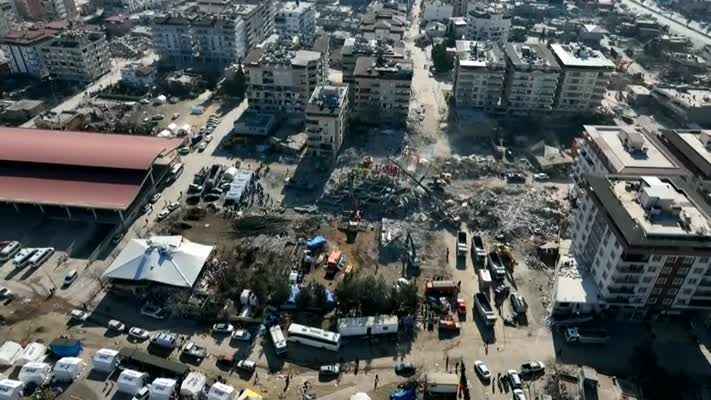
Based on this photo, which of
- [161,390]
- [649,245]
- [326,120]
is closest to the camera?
[161,390]

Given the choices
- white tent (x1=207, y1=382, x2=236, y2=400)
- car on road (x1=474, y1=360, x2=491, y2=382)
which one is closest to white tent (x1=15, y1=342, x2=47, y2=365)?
white tent (x1=207, y1=382, x2=236, y2=400)

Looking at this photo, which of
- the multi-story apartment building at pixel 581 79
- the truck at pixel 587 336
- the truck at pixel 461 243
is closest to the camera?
the truck at pixel 587 336

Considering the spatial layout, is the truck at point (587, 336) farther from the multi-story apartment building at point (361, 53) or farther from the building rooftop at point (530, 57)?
the multi-story apartment building at point (361, 53)

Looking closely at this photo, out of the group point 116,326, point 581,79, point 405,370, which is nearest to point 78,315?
point 116,326

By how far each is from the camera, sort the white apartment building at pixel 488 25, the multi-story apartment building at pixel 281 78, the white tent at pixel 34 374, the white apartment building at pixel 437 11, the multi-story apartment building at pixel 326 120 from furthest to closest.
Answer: the white apartment building at pixel 437 11 < the white apartment building at pixel 488 25 < the multi-story apartment building at pixel 281 78 < the multi-story apartment building at pixel 326 120 < the white tent at pixel 34 374

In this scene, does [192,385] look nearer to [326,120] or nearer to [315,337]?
[315,337]

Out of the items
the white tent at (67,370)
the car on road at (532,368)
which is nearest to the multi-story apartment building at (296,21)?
the white tent at (67,370)

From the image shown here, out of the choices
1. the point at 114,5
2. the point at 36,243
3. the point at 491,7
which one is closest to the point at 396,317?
the point at 36,243

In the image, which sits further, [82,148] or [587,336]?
[82,148]
